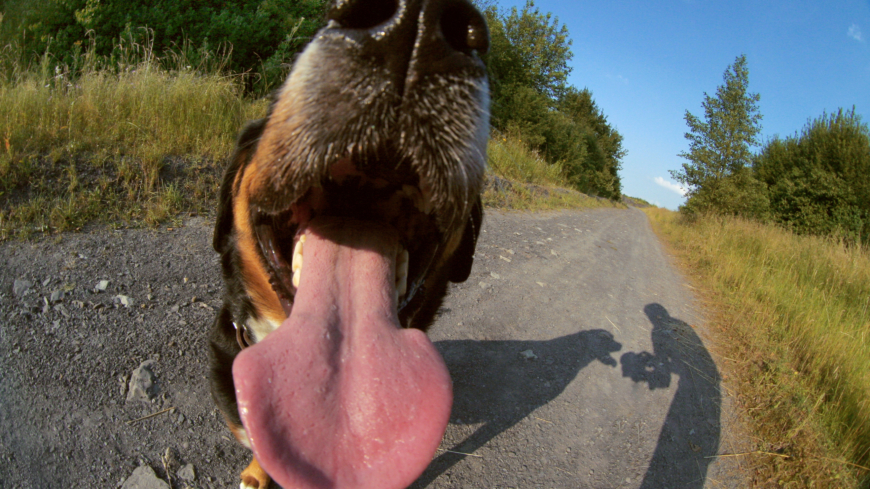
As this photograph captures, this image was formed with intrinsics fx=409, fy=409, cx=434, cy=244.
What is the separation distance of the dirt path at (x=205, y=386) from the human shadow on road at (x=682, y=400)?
13 mm

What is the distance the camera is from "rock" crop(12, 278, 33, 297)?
7.86 ft

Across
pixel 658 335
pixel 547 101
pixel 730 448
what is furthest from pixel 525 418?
pixel 547 101

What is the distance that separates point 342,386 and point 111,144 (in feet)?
12.9

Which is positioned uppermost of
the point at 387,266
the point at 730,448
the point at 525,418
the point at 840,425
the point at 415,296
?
the point at 387,266

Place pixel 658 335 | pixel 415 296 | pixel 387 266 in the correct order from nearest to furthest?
pixel 387 266 < pixel 415 296 < pixel 658 335

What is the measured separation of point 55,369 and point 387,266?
1962mm

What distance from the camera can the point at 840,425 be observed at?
9.62 ft

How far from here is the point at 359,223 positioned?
1.46 metres

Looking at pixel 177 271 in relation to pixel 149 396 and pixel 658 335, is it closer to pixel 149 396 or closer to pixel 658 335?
pixel 149 396

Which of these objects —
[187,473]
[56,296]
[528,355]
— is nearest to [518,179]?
[528,355]

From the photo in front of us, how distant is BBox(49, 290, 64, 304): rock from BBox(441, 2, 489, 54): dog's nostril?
9.14ft

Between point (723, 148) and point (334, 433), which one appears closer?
point (334, 433)

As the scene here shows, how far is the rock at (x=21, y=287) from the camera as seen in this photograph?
7.86ft

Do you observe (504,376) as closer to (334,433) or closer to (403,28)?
(334,433)
